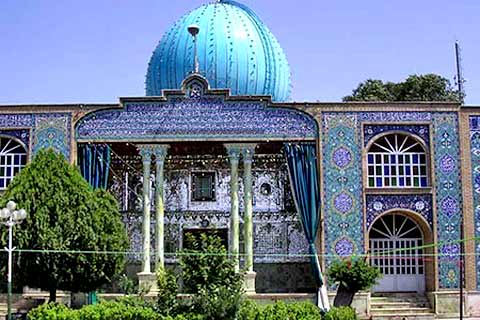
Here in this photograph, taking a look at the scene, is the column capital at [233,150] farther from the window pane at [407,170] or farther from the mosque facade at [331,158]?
the window pane at [407,170]

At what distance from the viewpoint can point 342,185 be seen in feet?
79.5

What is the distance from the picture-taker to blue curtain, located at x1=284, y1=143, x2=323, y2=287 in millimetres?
24172

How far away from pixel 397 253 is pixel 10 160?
12470 millimetres

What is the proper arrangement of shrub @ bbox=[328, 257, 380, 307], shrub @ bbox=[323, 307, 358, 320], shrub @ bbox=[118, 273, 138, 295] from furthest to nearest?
shrub @ bbox=[118, 273, 138, 295], shrub @ bbox=[328, 257, 380, 307], shrub @ bbox=[323, 307, 358, 320]

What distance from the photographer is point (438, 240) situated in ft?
79.1

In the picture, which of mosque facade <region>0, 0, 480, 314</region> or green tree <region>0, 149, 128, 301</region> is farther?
mosque facade <region>0, 0, 480, 314</region>

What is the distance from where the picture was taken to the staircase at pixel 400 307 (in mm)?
23328

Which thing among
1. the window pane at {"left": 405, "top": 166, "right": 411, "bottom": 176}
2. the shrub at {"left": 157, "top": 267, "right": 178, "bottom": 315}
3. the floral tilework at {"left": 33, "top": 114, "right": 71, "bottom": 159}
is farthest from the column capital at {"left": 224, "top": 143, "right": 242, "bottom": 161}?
the shrub at {"left": 157, "top": 267, "right": 178, "bottom": 315}

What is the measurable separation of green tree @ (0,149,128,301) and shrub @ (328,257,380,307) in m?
5.83

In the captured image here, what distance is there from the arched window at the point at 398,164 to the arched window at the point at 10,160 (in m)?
10.7

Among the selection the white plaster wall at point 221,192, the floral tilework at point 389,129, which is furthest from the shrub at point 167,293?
the white plaster wall at point 221,192

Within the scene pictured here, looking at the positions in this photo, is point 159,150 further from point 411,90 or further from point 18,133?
point 411,90

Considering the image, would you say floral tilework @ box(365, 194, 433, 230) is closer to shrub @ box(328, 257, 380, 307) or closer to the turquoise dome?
shrub @ box(328, 257, 380, 307)

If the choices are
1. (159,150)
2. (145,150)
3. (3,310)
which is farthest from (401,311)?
(3,310)
